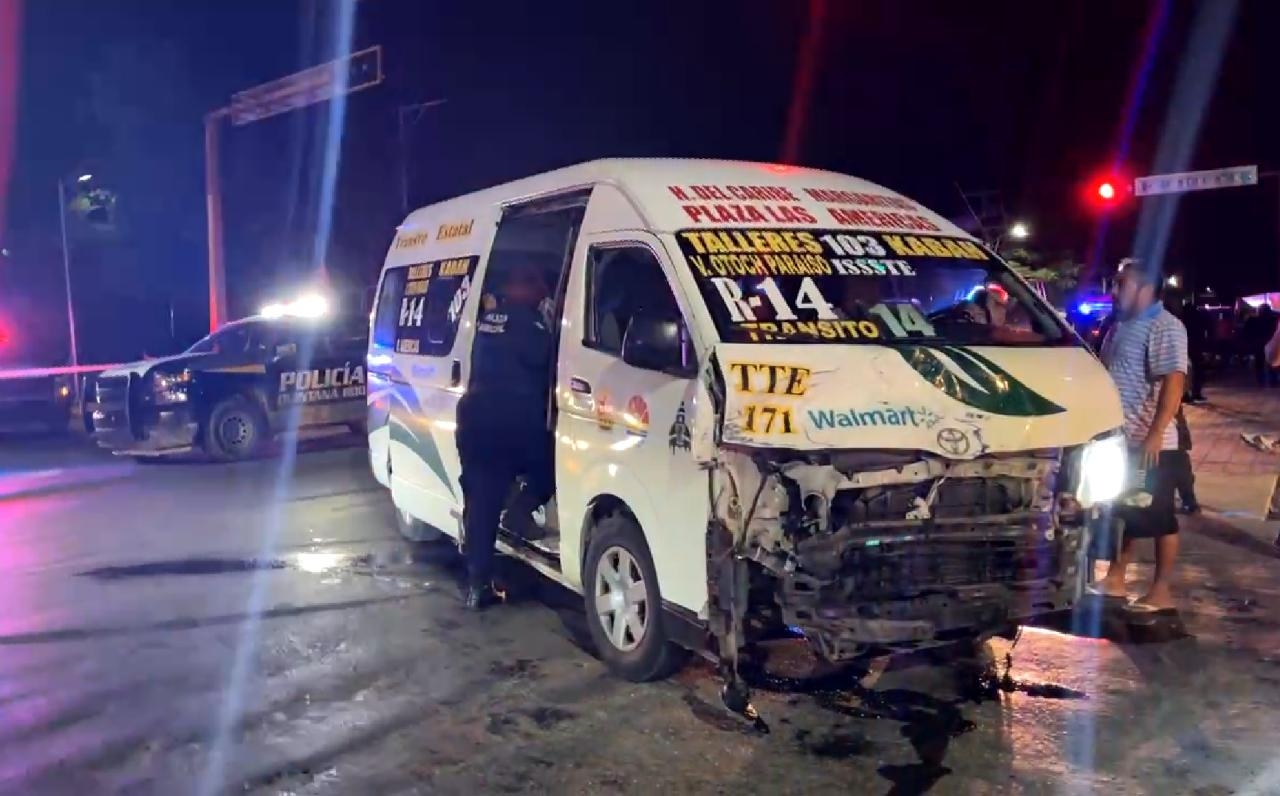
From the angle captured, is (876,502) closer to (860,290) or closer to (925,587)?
(925,587)

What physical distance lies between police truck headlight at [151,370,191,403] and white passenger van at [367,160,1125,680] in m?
8.69

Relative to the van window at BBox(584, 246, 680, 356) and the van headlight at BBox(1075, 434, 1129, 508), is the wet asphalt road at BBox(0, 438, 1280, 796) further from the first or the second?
the van window at BBox(584, 246, 680, 356)

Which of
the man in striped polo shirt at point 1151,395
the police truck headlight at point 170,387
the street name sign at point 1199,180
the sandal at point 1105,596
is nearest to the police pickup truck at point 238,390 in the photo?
the police truck headlight at point 170,387

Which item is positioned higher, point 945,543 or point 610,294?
point 610,294

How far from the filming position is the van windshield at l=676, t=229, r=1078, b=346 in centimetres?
496

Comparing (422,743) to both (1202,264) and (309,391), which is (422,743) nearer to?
(309,391)

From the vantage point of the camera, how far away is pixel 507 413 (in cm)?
636

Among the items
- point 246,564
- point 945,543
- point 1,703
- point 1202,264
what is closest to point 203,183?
point 246,564

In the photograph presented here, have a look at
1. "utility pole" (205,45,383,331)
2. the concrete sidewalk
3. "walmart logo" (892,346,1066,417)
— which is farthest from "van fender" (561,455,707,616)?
"utility pole" (205,45,383,331)

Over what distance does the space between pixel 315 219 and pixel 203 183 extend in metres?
3.86

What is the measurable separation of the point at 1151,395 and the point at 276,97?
15977 mm

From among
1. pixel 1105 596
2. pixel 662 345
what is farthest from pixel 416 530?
pixel 1105 596

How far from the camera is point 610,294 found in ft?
18.7

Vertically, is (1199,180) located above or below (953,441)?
above
